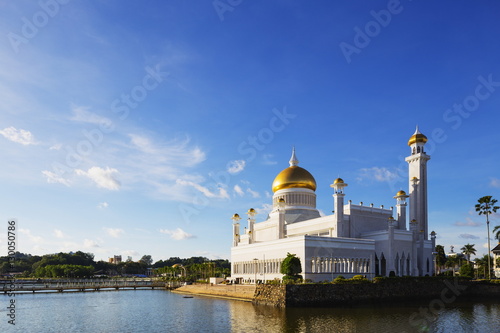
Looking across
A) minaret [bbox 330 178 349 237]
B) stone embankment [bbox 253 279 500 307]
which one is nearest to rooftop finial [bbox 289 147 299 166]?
minaret [bbox 330 178 349 237]

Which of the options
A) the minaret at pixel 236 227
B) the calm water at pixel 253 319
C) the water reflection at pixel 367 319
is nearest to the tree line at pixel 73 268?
the minaret at pixel 236 227

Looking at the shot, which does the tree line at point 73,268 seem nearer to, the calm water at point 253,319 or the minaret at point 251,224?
the minaret at point 251,224

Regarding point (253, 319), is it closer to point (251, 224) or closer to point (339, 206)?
point (339, 206)

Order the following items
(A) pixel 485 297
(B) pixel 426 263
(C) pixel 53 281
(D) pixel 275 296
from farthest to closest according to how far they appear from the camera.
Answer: (C) pixel 53 281
(B) pixel 426 263
(A) pixel 485 297
(D) pixel 275 296

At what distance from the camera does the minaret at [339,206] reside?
65062 millimetres

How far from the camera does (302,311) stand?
4572 centimetres

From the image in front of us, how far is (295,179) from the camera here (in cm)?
7894

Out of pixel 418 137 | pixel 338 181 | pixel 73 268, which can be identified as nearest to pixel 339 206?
pixel 338 181

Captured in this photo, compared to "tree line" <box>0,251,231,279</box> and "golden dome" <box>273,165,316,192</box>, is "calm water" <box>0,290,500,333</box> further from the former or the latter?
"tree line" <box>0,251,231,279</box>

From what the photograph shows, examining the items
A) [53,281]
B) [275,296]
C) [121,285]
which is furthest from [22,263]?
[275,296]

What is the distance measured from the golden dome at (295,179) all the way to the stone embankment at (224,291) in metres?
20.1

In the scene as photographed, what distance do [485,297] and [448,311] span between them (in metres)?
20.9

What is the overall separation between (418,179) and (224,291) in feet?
111

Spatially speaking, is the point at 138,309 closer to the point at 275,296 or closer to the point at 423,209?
the point at 275,296
